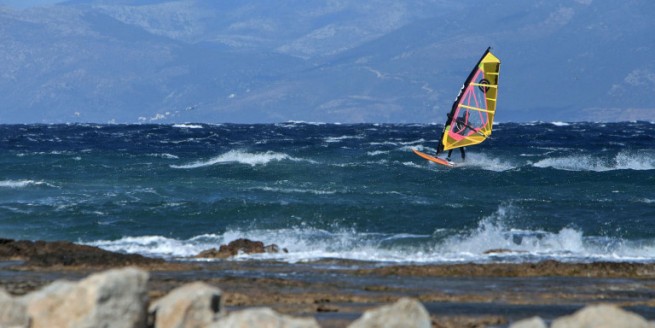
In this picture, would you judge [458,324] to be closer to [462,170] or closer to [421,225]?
[421,225]

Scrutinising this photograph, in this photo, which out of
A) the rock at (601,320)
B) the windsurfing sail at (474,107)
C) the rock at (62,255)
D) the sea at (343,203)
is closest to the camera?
the rock at (601,320)

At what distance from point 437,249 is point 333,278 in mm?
7849

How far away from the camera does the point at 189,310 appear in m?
11.9

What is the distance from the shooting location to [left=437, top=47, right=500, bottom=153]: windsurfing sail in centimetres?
5156

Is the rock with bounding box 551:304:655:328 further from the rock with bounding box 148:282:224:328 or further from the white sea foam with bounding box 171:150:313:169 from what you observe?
the white sea foam with bounding box 171:150:313:169

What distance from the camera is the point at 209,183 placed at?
1718 inches

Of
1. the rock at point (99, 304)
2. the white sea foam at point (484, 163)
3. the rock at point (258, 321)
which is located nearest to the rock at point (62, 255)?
the rock at point (99, 304)

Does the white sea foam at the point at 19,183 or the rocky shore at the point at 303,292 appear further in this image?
the white sea foam at the point at 19,183

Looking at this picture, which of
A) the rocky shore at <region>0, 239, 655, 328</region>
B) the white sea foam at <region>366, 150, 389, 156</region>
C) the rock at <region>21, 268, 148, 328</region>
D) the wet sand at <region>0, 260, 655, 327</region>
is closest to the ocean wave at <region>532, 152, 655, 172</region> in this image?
the white sea foam at <region>366, 150, 389, 156</region>

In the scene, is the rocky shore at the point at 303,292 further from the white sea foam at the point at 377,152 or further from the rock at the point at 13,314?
the white sea foam at the point at 377,152

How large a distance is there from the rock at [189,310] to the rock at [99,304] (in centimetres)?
20

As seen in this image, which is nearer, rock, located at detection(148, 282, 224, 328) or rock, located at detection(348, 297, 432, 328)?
rock, located at detection(348, 297, 432, 328)

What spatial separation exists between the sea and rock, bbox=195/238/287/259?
30 cm

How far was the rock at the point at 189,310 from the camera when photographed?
11906 mm
